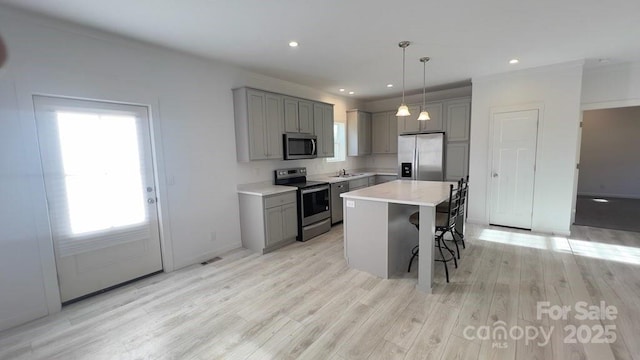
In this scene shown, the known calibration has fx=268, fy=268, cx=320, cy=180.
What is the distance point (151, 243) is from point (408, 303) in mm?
2993

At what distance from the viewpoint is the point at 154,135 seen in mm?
3172

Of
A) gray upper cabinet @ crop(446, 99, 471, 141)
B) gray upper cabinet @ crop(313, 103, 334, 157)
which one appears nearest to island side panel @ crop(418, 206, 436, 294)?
gray upper cabinet @ crop(313, 103, 334, 157)

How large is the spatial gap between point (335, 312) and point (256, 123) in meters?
2.78

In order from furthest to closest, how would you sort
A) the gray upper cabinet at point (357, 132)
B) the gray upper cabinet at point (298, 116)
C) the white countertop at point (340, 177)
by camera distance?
the gray upper cabinet at point (357, 132)
the white countertop at point (340, 177)
the gray upper cabinet at point (298, 116)

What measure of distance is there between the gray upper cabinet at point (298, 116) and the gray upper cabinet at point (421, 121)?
237cm

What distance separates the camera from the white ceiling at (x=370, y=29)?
2.32 m

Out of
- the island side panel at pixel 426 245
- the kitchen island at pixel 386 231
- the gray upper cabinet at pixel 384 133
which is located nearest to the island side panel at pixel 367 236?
the kitchen island at pixel 386 231

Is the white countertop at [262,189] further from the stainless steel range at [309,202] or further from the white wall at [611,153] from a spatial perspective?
the white wall at [611,153]

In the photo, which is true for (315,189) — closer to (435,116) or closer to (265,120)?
(265,120)

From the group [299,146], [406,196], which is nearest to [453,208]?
[406,196]

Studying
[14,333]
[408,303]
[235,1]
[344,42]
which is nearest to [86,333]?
[14,333]

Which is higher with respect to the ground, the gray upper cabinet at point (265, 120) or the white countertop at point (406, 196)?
the gray upper cabinet at point (265, 120)

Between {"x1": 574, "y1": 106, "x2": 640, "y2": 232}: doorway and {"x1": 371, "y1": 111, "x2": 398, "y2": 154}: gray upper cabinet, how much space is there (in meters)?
4.51

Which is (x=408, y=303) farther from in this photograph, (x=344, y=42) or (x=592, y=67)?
(x=592, y=67)
